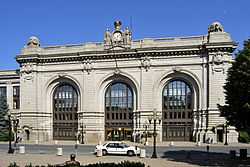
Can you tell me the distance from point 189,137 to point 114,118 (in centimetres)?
1371

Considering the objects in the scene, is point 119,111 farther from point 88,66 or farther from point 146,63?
point 146,63

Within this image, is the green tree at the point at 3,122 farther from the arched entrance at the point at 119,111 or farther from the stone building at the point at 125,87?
the arched entrance at the point at 119,111

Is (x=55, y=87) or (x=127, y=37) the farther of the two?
(x=55, y=87)

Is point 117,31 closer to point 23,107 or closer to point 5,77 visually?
point 23,107

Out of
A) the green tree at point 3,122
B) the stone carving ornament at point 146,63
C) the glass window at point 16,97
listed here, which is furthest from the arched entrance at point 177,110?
the glass window at point 16,97

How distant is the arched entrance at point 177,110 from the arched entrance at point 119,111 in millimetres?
6169

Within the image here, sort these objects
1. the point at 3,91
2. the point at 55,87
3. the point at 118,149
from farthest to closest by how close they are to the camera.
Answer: the point at 3,91, the point at 55,87, the point at 118,149

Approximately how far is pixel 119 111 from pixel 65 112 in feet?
34.2

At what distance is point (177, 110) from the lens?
2953 inches

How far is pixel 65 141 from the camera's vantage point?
259 ft

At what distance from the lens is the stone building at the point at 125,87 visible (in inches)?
2800

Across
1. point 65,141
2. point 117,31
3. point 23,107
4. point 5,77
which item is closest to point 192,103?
point 117,31

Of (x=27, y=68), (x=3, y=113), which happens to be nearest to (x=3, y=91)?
(x=3, y=113)

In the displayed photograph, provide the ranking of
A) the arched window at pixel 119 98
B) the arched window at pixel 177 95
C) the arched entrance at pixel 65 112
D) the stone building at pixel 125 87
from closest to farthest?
the stone building at pixel 125 87 < the arched window at pixel 177 95 < the arched window at pixel 119 98 < the arched entrance at pixel 65 112
